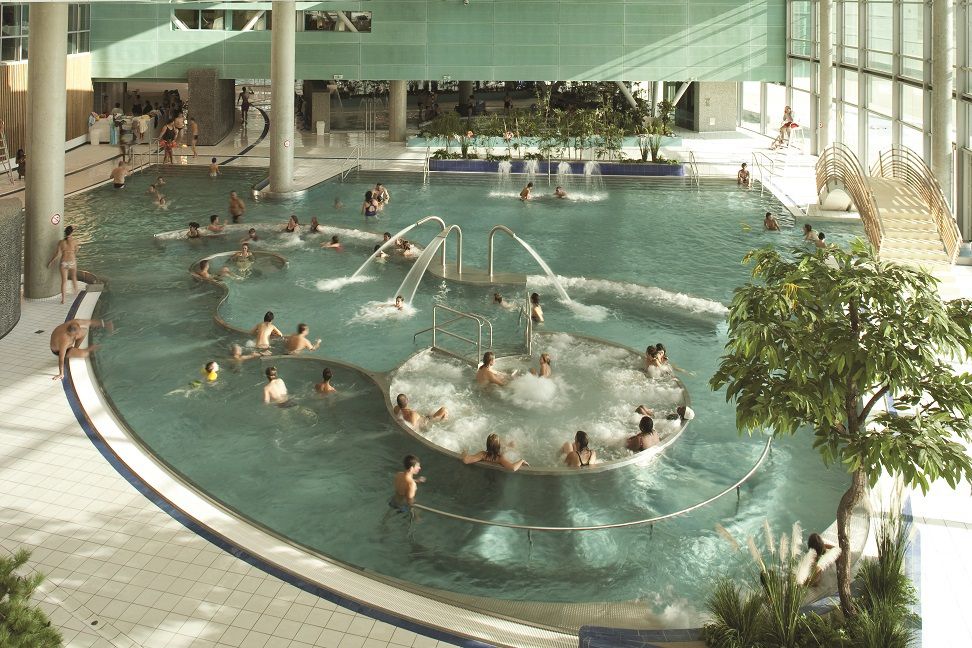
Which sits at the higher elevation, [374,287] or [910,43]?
[910,43]

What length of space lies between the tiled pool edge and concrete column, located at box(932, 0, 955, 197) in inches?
531

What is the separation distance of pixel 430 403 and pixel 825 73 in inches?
780

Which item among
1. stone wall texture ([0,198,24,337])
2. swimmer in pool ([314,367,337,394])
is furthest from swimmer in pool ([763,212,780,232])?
stone wall texture ([0,198,24,337])

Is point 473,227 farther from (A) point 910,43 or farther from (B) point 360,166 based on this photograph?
(A) point 910,43

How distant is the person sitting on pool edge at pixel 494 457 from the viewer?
353 inches

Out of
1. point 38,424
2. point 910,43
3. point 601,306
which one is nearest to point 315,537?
point 38,424

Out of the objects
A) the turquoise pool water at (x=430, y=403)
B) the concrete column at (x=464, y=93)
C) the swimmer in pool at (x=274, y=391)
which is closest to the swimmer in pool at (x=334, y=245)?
the turquoise pool water at (x=430, y=403)

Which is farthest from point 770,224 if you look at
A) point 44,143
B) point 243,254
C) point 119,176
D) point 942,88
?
point 119,176

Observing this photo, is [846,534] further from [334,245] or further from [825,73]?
[825,73]

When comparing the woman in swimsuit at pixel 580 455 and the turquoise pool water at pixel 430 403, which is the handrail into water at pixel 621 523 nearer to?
the turquoise pool water at pixel 430 403

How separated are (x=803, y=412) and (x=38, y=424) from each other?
24.9 feet

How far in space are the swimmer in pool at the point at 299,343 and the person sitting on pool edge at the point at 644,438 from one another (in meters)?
4.60

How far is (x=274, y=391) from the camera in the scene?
10.7m

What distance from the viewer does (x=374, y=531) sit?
8.23 metres
